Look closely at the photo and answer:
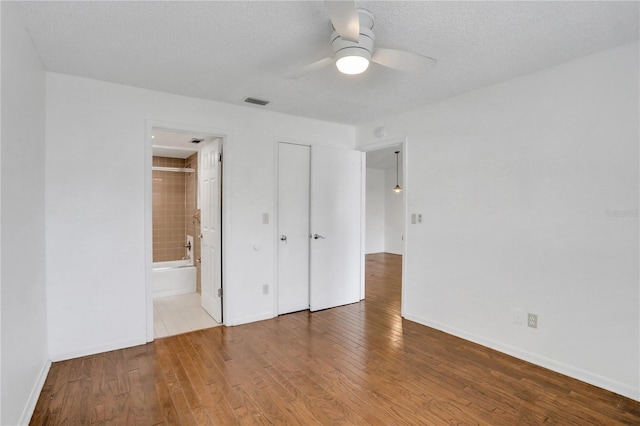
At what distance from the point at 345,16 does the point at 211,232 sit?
3.06 metres

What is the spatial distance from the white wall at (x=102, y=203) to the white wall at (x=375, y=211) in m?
6.14

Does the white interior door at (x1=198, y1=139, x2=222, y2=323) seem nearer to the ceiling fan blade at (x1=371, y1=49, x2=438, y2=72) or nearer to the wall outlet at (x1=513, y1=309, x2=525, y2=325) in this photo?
the ceiling fan blade at (x1=371, y1=49, x2=438, y2=72)

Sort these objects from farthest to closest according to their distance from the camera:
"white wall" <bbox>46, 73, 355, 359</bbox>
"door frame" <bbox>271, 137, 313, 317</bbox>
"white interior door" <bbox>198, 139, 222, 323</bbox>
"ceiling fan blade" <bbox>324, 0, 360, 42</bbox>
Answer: "door frame" <bbox>271, 137, 313, 317</bbox>, "white interior door" <bbox>198, 139, 222, 323</bbox>, "white wall" <bbox>46, 73, 355, 359</bbox>, "ceiling fan blade" <bbox>324, 0, 360, 42</bbox>

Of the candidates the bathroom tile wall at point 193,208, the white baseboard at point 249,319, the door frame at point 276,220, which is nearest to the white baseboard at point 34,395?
the white baseboard at point 249,319

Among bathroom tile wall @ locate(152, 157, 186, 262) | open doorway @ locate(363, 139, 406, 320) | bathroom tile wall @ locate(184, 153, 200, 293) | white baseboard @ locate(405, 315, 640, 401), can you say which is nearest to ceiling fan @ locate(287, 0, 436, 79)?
white baseboard @ locate(405, 315, 640, 401)

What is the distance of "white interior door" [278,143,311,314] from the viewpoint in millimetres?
3998

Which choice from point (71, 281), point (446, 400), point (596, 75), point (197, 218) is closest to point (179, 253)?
point (197, 218)

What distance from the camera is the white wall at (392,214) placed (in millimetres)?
9320

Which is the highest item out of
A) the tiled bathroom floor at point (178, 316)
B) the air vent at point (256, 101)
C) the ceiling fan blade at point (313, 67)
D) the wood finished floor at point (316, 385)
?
the air vent at point (256, 101)

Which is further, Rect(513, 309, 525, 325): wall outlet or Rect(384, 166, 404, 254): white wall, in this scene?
Rect(384, 166, 404, 254): white wall

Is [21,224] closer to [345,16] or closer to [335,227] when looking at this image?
[345,16]

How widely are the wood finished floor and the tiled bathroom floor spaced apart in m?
0.26

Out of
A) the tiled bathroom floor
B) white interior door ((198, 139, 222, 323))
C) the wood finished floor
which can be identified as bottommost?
the wood finished floor

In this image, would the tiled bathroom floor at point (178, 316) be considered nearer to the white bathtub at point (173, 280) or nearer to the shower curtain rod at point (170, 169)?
the white bathtub at point (173, 280)
